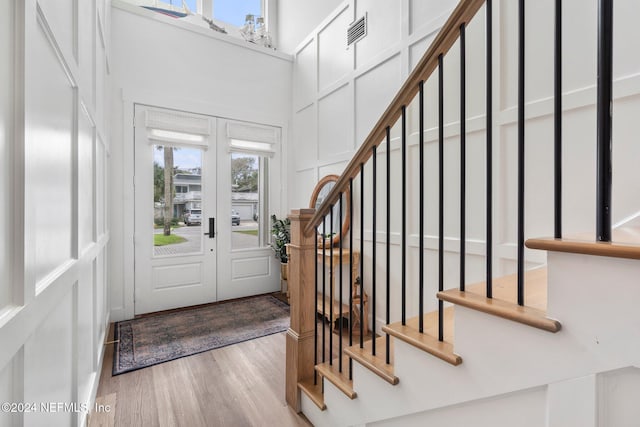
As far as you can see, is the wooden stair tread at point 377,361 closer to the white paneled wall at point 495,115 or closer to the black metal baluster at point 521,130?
the black metal baluster at point 521,130

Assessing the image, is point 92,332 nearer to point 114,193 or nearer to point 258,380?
point 258,380

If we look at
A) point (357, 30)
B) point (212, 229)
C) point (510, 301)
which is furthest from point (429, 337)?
point (212, 229)

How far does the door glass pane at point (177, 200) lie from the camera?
3.76m

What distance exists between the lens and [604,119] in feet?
2.23

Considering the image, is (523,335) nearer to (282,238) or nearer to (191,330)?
(191,330)

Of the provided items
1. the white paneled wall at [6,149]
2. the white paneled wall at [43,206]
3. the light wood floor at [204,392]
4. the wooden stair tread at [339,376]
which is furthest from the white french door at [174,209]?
the white paneled wall at [6,149]

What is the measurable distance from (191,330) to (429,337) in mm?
2807

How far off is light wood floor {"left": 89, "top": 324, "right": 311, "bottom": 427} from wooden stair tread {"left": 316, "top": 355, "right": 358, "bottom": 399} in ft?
1.39

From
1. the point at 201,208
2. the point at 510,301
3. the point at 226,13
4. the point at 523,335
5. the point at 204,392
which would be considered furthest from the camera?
the point at 226,13

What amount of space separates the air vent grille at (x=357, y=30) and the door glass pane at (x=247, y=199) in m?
2.01

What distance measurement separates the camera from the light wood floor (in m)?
1.85

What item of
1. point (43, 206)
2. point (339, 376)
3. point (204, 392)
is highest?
point (43, 206)

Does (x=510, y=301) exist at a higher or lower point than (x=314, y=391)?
higher

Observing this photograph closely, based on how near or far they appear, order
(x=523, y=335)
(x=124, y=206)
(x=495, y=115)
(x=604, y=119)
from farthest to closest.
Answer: (x=124, y=206) → (x=495, y=115) → (x=523, y=335) → (x=604, y=119)
